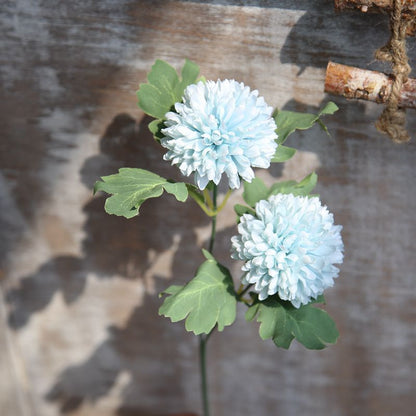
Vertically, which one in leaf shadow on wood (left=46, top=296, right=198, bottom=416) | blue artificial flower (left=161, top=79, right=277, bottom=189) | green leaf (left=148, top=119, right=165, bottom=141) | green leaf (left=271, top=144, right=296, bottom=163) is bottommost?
leaf shadow on wood (left=46, top=296, right=198, bottom=416)

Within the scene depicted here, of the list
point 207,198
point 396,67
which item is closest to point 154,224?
point 207,198

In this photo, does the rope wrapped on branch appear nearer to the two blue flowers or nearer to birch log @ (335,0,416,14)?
birch log @ (335,0,416,14)

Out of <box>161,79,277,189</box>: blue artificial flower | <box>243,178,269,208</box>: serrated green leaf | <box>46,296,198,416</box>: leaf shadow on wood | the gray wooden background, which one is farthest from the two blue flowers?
<box>46,296,198,416</box>: leaf shadow on wood

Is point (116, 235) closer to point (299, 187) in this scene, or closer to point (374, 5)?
point (299, 187)

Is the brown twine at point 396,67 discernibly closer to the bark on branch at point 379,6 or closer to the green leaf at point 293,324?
the bark on branch at point 379,6

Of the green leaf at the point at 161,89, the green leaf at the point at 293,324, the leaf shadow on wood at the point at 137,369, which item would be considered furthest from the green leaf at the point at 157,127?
the leaf shadow on wood at the point at 137,369

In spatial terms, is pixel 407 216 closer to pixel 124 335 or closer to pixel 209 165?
pixel 209 165
